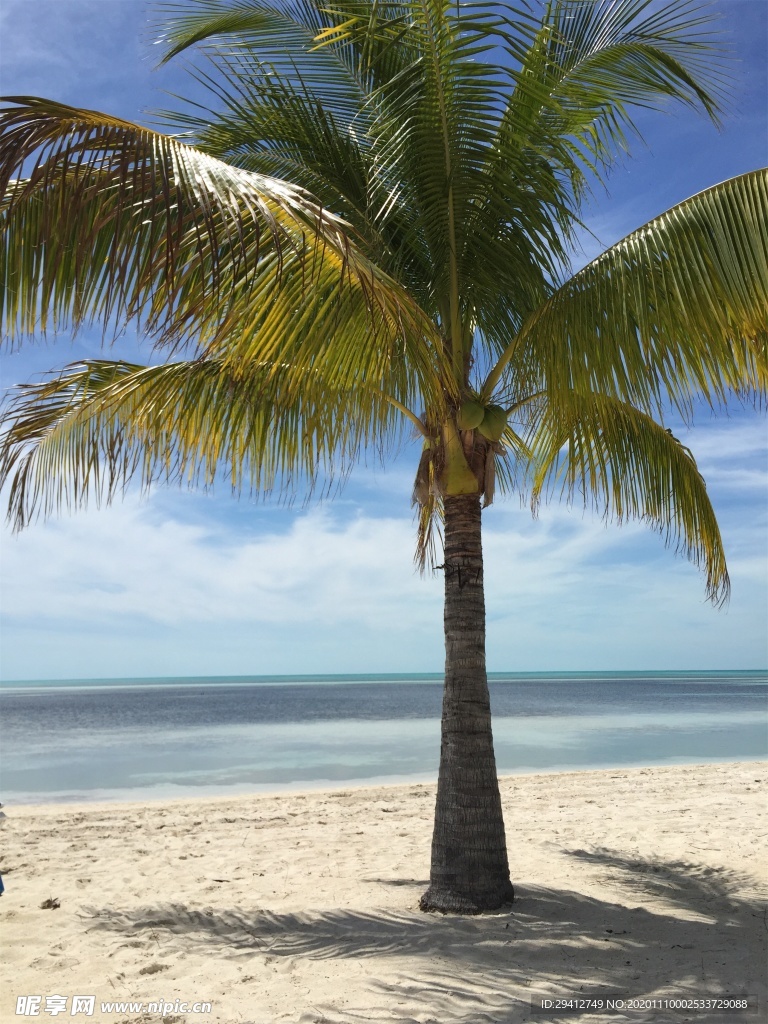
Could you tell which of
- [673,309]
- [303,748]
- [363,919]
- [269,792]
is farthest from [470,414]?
[303,748]

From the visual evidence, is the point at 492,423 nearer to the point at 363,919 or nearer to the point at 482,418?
the point at 482,418

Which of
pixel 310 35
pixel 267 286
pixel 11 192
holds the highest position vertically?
pixel 310 35

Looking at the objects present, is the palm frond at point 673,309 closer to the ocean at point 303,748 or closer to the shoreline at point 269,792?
the shoreline at point 269,792

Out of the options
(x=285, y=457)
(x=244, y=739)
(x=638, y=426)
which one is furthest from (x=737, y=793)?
(x=244, y=739)

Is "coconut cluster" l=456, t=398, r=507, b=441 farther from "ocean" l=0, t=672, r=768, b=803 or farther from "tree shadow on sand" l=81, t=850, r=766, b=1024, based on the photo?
"ocean" l=0, t=672, r=768, b=803

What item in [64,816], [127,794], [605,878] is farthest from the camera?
[127,794]

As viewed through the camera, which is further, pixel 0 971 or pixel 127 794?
pixel 127 794

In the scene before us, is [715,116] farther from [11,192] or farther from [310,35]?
[11,192]

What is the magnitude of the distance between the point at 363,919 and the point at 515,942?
111 centimetres

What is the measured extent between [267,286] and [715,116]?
12.3 feet

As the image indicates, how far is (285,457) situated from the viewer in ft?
22.1

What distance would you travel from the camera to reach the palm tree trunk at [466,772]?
5676 mm

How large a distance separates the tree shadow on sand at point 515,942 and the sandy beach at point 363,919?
0.02 metres

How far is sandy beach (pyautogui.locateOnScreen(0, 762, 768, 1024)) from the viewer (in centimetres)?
432
